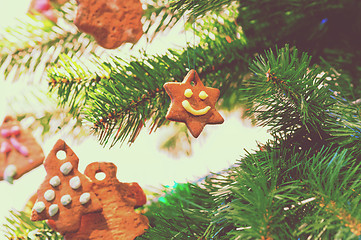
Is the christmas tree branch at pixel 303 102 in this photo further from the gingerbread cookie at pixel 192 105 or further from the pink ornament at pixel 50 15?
the pink ornament at pixel 50 15

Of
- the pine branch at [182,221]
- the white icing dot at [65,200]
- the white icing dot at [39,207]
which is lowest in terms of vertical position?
the white icing dot at [39,207]

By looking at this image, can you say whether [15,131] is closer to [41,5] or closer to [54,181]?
[54,181]

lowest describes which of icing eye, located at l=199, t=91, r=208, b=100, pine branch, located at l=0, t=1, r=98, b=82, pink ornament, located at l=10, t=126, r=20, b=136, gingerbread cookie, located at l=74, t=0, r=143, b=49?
pink ornament, located at l=10, t=126, r=20, b=136

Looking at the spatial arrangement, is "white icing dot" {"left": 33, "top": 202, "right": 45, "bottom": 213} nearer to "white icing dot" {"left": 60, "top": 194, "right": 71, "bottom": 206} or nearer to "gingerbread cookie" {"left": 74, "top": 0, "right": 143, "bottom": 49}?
"white icing dot" {"left": 60, "top": 194, "right": 71, "bottom": 206}

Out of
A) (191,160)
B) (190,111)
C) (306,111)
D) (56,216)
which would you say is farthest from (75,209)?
(191,160)

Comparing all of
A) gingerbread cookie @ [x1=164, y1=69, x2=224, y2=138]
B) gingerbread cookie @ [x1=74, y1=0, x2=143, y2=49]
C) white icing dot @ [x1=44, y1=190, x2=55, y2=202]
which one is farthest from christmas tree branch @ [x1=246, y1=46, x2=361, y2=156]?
white icing dot @ [x1=44, y1=190, x2=55, y2=202]

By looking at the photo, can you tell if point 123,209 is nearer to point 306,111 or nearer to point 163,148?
point 306,111

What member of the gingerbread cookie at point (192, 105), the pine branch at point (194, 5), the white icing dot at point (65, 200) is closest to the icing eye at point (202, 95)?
the gingerbread cookie at point (192, 105)
